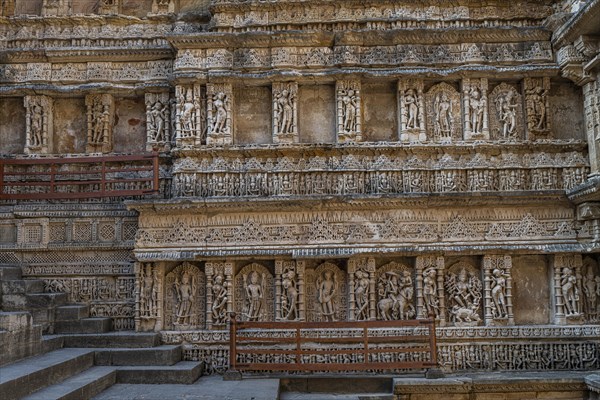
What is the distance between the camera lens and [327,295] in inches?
389

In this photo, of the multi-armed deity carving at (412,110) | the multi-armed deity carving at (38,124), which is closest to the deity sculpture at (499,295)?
the multi-armed deity carving at (412,110)

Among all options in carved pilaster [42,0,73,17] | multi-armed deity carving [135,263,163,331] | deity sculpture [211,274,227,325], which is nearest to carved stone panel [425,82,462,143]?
deity sculpture [211,274,227,325]

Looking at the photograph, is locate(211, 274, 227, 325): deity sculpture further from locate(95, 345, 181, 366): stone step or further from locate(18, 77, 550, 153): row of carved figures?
locate(18, 77, 550, 153): row of carved figures

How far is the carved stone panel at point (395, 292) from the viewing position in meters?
9.77

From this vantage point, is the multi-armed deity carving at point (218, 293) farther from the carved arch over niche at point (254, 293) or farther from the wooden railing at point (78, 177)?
the wooden railing at point (78, 177)

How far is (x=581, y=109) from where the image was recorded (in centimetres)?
1054

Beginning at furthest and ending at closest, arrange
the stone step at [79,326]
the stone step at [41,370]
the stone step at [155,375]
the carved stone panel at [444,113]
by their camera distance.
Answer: the carved stone panel at [444,113]
the stone step at [79,326]
the stone step at [155,375]
the stone step at [41,370]

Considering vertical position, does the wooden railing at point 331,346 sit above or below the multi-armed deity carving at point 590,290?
below

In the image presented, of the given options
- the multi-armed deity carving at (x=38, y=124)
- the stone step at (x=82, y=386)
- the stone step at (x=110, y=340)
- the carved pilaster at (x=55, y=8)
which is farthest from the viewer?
the carved pilaster at (x=55, y=8)

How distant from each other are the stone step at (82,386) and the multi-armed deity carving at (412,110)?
20.3 feet

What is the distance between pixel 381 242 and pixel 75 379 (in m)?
5.09

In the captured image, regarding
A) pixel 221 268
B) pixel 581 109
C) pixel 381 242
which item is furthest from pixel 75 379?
pixel 581 109

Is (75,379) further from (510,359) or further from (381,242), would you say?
(510,359)

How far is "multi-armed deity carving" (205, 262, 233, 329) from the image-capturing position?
9.76 m
